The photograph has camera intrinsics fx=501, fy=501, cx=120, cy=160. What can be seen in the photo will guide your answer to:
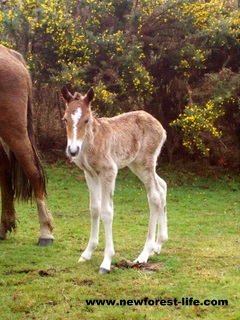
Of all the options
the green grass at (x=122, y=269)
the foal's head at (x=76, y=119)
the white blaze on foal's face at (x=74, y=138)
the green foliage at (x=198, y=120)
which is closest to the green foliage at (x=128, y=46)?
the green foliage at (x=198, y=120)

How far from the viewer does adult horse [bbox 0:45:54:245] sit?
6.39 m

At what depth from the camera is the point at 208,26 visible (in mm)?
13477

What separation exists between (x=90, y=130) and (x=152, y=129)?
0.95 metres

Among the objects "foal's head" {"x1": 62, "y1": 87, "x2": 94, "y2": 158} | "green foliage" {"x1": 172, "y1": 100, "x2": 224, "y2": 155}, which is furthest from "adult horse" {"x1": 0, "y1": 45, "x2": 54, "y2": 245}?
"green foliage" {"x1": 172, "y1": 100, "x2": 224, "y2": 155}

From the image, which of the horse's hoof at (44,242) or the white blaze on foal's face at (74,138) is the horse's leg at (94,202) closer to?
the white blaze on foal's face at (74,138)

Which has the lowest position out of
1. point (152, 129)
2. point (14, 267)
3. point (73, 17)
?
point (14, 267)

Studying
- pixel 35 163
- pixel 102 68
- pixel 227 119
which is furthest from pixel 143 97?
pixel 35 163

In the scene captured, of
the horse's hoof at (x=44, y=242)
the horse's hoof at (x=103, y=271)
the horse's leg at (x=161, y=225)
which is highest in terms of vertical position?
the horse's leg at (x=161, y=225)

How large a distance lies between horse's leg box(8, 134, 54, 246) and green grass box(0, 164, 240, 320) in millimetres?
207

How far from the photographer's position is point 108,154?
17.4 feet

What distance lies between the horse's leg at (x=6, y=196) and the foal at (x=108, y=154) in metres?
1.70

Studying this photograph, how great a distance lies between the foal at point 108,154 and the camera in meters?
4.91

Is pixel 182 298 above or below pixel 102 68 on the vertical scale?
below

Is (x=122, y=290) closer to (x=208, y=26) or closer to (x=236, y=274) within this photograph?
(x=236, y=274)
